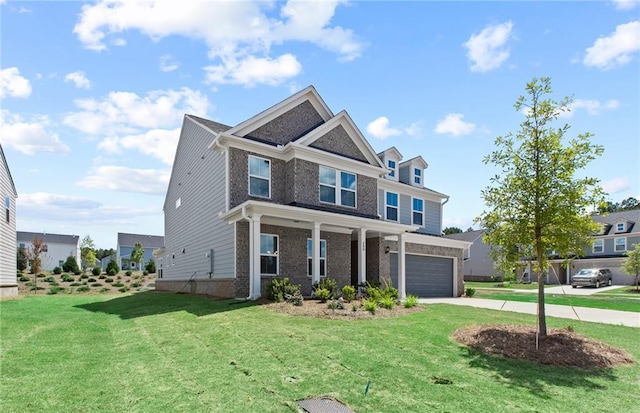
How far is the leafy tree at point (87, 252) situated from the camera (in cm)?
5453

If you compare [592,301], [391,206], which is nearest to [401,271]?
[391,206]

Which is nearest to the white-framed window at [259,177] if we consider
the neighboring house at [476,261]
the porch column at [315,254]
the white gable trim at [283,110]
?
the white gable trim at [283,110]

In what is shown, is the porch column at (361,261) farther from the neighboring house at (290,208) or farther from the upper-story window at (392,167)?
the upper-story window at (392,167)

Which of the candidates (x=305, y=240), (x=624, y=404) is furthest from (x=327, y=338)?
(x=305, y=240)

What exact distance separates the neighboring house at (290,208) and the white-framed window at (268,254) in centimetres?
4

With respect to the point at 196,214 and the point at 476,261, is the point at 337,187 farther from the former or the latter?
the point at 476,261

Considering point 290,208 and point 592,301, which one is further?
point 592,301

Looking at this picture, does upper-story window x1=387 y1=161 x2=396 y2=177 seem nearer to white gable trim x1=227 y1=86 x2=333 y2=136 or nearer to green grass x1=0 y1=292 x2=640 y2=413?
white gable trim x1=227 y1=86 x2=333 y2=136

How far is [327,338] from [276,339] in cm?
100

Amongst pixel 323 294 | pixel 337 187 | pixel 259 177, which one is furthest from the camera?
pixel 337 187

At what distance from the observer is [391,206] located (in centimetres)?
2166

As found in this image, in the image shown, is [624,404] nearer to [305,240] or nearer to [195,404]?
[195,404]

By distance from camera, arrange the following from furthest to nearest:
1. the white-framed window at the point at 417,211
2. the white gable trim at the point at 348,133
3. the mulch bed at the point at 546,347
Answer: the white-framed window at the point at 417,211 → the white gable trim at the point at 348,133 → the mulch bed at the point at 546,347

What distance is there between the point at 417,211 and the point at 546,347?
16270mm
